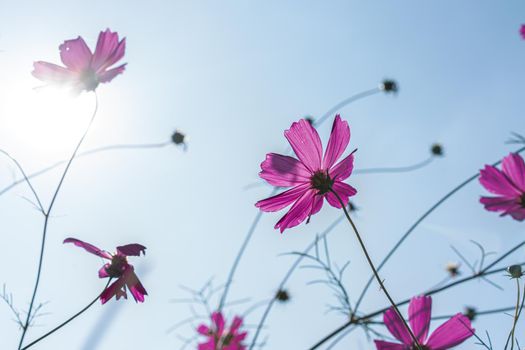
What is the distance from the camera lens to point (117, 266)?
897 millimetres

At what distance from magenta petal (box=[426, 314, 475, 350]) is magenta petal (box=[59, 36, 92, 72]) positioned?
3.07 ft

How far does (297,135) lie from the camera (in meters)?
0.81

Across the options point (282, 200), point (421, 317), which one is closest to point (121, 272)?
point (282, 200)

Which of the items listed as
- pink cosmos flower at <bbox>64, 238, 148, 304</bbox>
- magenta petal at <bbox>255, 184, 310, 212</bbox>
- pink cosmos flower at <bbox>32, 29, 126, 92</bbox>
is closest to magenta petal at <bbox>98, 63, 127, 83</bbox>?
pink cosmos flower at <bbox>32, 29, 126, 92</bbox>

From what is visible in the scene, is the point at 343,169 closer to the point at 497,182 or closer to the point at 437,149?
the point at 497,182

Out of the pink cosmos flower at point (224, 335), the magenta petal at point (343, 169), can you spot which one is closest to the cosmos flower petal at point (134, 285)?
the pink cosmos flower at point (224, 335)

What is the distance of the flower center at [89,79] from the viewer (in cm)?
112

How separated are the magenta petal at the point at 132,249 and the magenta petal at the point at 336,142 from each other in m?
0.34

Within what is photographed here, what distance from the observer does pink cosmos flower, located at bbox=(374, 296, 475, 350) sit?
813 millimetres

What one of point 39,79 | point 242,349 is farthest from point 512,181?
point 39,79

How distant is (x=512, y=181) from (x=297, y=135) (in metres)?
0.45

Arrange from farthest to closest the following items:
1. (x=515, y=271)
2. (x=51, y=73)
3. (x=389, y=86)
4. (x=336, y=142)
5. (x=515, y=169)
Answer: (x=389, y=86) → (x=51, y=73) → (x=515, y=169) → (x=336, y=142) → (x=515, y=271)

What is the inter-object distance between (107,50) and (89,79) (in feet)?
0.26

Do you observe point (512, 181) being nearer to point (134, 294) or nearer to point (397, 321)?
point (397, 321)
